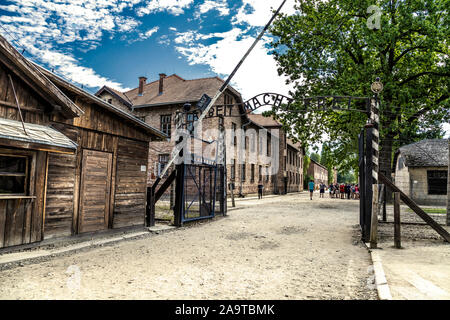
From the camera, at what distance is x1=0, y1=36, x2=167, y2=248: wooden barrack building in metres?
6.10

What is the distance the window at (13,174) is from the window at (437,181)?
26113 millimetres

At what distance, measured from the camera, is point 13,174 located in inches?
247

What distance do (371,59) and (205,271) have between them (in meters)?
17.1

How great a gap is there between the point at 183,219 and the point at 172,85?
72.1ft

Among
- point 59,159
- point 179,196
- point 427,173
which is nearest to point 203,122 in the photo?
point 179,196

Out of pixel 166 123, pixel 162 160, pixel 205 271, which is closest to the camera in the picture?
pixel 205 271

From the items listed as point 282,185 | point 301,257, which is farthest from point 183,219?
point 282,185

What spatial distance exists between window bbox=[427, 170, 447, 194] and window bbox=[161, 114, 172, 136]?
70.9 ft

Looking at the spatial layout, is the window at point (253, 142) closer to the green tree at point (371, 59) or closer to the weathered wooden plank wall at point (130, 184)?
the green tree at point (371, 59)

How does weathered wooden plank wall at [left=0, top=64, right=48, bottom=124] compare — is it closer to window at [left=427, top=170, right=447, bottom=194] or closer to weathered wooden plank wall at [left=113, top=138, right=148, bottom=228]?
weathered wooden plank wall at [left=113, top=138, right=148, bottom=228]

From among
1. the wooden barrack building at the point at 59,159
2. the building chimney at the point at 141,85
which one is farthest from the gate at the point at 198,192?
the building chimney at the point at 141,85

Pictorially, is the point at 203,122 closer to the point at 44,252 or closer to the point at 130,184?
the point at 130,184

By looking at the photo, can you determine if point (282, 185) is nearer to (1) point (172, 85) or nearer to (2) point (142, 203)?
(1) point (172, 85)
